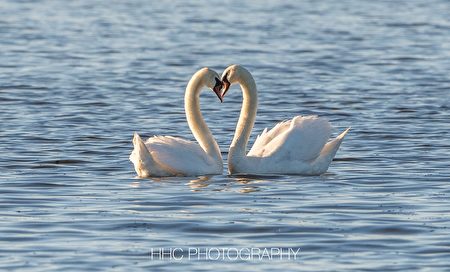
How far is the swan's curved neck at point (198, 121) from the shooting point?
13.2m

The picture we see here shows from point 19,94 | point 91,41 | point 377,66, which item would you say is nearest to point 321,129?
point 19,94

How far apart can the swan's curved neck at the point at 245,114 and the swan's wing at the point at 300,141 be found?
0.77 feet

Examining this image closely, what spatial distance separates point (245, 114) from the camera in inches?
538

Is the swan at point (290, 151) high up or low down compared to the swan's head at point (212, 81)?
down

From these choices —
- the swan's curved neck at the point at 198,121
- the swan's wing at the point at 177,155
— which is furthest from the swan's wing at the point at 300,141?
the swan's wing at the point at 177,155

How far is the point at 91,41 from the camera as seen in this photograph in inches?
1088

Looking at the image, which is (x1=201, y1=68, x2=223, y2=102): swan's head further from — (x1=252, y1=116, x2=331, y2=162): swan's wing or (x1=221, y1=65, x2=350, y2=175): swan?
(x1=252, y1=116, x2=331, y2=162): swan's wing

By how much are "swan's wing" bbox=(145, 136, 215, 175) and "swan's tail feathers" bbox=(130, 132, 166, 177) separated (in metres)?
0.08

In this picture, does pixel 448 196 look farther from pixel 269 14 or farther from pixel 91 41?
pixel 269 14
